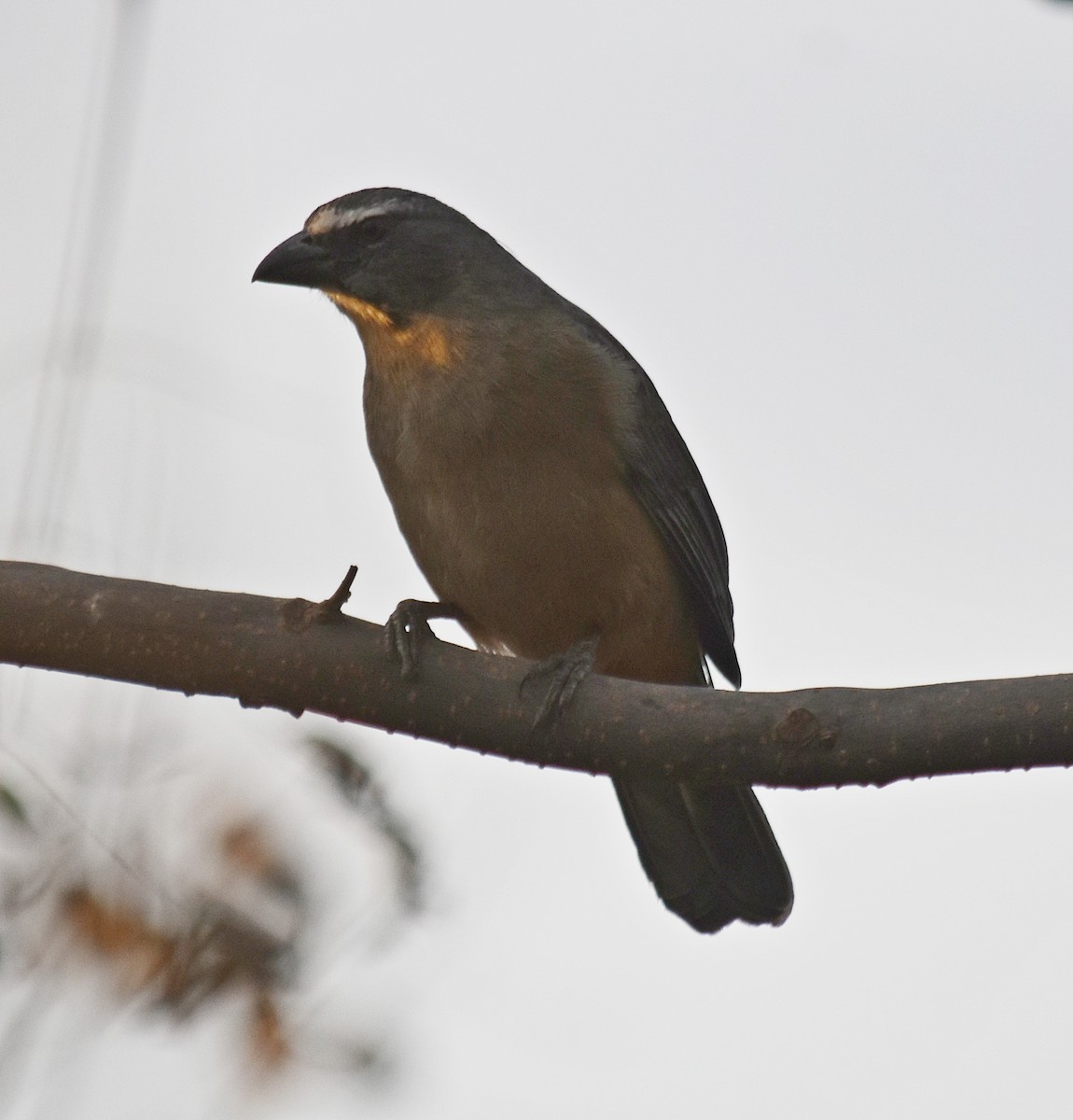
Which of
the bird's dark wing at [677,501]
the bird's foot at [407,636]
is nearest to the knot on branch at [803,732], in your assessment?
the bird's foot at [407,636]

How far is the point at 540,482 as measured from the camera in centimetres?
454

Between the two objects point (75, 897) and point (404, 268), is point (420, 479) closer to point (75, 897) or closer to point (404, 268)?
point (404, 268)

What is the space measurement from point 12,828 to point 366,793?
0.86 m

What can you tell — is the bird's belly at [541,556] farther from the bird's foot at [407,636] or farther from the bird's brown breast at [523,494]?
the bird's foot at [407,636]

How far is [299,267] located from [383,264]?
28 cm

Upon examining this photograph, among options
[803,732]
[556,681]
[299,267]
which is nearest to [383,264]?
[299,267]

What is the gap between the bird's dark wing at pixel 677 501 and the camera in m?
4.92

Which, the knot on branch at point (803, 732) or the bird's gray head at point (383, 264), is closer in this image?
the knot on branch at point (803, 732)

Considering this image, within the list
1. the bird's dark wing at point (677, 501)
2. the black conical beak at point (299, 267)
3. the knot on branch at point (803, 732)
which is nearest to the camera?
the knot on branch at point (803, 732)

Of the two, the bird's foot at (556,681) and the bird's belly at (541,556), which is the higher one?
the bird's belly at (541,556)

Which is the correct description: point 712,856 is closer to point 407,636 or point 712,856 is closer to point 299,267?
point 407,636

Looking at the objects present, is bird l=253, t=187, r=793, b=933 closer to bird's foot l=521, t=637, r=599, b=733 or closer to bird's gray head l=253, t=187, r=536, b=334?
bird's gray head l=253, t=187, r=536, b=334

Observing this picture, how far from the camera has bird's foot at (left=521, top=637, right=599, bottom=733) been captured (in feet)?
11.6

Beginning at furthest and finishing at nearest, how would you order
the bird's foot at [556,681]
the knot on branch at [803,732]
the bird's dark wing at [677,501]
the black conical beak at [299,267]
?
the black conical beak at [299,267] < the bird's dark wing at [677,501] < the bird's foot at [556,681] < the knot on branch at [803,732]
